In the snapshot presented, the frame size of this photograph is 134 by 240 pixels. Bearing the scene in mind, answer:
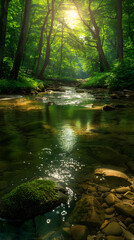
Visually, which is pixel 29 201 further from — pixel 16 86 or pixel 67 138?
pixel 16 86

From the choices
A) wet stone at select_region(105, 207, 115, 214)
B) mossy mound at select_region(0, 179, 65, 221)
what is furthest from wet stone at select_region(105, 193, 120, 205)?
mossy mound at select_region(0, 179, 65, 221)

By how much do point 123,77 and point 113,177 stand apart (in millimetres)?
11978

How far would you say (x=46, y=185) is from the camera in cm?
185

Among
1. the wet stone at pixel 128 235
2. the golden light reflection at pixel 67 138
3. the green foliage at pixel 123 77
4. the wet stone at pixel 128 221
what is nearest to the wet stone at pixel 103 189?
the wet stone at pixel 128 221

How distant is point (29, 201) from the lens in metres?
1.62

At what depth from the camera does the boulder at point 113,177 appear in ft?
6.78

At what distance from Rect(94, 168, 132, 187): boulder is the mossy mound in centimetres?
65

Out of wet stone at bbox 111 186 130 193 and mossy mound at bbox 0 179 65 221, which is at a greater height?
mossy mound at bbox 0 179 65 221

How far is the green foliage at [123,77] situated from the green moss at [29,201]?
1186 centimetres

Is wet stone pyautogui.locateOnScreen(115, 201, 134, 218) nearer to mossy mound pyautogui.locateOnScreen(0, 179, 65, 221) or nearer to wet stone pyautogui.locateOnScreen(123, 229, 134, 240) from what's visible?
wet stone pyautogui.locateOnScreen(123, 229, 134, 240)

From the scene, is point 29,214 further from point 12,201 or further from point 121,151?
point 121,151

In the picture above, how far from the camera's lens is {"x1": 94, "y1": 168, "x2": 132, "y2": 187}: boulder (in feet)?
6.78

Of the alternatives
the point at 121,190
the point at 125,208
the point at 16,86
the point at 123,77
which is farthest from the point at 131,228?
the point at 123,77

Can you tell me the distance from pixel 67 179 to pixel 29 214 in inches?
27.8
